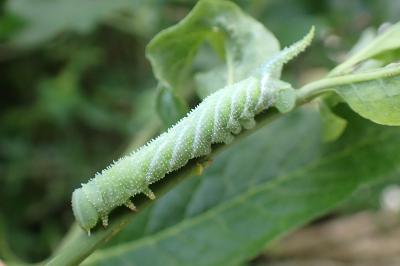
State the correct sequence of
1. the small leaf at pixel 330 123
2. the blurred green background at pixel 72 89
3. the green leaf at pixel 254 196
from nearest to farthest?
the small leaf at pixel 330 123
the green leaf at pixel 254 196
the blurred green background at pixel 72 89

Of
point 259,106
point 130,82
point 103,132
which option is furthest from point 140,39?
point 259,106

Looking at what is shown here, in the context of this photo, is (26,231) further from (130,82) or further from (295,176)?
(295,176)

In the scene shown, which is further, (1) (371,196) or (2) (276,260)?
(2) (276,260)

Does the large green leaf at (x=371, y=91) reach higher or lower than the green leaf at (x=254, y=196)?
higher

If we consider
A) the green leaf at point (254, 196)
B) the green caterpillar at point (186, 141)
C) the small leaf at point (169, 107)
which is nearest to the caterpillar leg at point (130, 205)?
the green caterpillar at point (186, 141)

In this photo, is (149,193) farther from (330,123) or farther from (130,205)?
(330,123)

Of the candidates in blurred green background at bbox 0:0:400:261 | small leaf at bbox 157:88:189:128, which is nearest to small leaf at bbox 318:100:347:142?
small leaf at bbox 157:88:189:128

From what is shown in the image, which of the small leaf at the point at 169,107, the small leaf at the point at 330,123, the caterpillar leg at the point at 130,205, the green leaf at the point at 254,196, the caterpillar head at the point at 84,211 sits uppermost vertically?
the small leaf at the point at 169,107

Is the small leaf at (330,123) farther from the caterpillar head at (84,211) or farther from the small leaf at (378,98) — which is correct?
the caterpillar head at (84,211)
